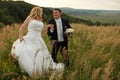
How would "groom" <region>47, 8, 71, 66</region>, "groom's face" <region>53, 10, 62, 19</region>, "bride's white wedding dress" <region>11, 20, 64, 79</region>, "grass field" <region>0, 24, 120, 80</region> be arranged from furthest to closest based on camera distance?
1. "groom" <region>47, 8, 71, 66</region>
2. "groom's face" <region>53, 10, 62, 19</region>
3. "bride's white wedding dress" <region>11, 20, 64, 79</region>
4. "grass field" <region>0, 24, 120, 80</region>

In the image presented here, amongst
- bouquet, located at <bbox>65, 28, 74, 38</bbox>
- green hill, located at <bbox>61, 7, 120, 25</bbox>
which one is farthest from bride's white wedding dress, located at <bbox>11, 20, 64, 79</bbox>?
green hill, located at <bbox>61, 7, 120, 25</bbox>

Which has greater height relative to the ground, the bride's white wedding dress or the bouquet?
the bouquet

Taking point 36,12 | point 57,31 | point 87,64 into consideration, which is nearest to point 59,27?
point 57,31

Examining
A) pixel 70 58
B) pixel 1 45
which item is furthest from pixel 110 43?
pixel 1 45

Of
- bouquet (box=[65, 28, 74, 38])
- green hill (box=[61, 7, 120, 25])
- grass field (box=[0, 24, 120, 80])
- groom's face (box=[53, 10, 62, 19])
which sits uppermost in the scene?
groom's face (box=[53, 10, 62, 19])

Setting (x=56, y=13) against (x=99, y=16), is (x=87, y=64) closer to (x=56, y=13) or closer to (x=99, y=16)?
(x=56, y=13)

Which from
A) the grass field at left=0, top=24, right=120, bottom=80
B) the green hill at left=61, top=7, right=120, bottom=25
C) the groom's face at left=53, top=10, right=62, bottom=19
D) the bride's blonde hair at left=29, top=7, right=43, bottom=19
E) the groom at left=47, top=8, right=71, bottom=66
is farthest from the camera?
the green hill at left=61, top=7, right=120, bottom=25

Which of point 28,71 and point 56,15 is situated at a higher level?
point 56,15

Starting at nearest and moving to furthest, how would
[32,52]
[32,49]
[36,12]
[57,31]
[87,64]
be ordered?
[87,64] → [32,52] → [32,49] → [36,12] → [57,31]

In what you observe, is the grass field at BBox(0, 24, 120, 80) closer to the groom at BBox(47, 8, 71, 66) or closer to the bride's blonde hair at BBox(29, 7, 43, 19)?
the groom at BBox(47, 8, 71, 66)

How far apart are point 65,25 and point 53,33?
384 millimetres

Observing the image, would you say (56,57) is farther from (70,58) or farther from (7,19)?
(7,19)

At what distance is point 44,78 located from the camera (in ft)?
19.8

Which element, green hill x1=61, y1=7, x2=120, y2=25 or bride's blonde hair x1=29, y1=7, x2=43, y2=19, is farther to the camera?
green hill x1=61, y1=7, x2=120, y2=25
